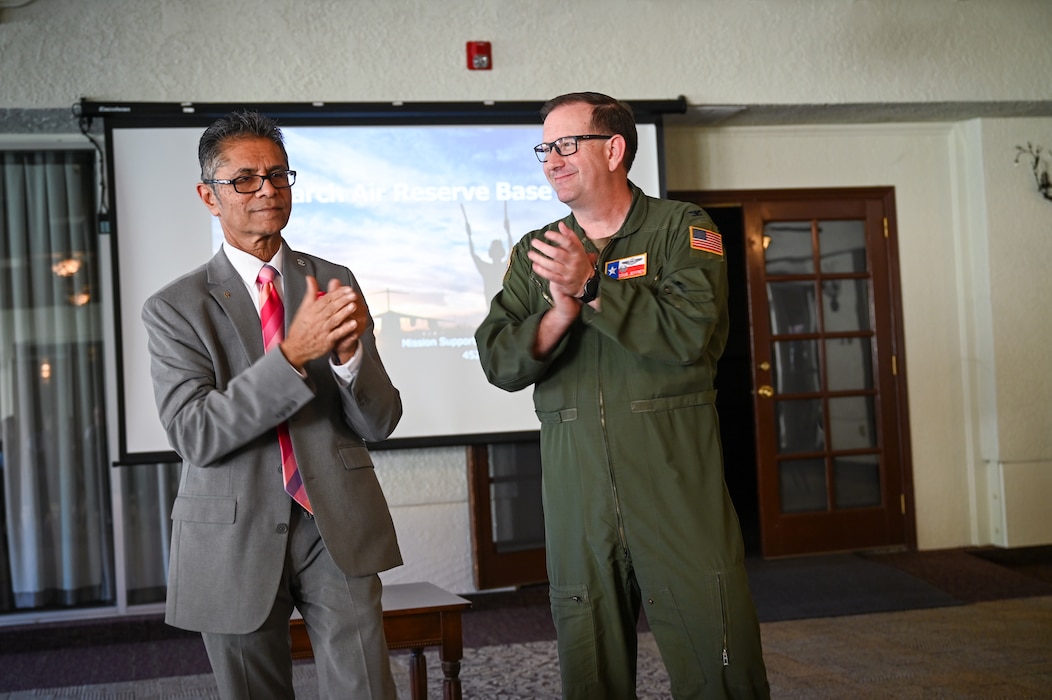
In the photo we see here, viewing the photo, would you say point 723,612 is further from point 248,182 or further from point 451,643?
point 248,182

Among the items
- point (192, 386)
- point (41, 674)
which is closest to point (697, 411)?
point (192, 386)

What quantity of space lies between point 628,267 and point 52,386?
146 inches

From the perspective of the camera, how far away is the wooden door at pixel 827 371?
572cm

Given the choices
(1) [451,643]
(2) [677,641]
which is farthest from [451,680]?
(2) [677,641]

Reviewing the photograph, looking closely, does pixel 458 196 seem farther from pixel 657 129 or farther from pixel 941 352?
pixel 941 352

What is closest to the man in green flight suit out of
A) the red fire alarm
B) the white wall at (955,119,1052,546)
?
the red fire alarm

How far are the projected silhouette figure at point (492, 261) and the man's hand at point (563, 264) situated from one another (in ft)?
9.56

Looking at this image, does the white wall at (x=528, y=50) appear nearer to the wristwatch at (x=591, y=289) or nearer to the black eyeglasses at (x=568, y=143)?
the black eyeglasses at (x=568, y=143)

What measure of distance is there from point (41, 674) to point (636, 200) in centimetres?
337

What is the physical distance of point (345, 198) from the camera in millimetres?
4781

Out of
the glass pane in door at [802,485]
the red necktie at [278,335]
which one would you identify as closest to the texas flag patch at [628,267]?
the red necktie at [278,335]

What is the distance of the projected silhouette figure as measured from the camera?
4930 mm

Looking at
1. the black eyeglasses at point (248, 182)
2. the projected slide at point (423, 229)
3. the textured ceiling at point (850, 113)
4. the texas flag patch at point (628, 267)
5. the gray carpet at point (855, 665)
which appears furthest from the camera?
the textured ceiling at point (850, 113)

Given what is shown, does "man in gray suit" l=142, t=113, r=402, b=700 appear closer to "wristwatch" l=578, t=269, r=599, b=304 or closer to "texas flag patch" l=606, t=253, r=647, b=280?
"wristwatch" l=578, t=269, r=599, b=304
